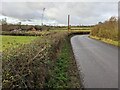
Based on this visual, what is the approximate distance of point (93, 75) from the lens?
12773mm

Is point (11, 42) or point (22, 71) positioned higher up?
point (22, 71)

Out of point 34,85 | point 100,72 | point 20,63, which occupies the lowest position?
point 100,72

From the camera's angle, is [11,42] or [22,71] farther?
[11,42]

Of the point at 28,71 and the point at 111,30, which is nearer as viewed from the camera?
the point at 28,71

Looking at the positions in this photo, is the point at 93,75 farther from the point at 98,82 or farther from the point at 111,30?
the point at 111,30

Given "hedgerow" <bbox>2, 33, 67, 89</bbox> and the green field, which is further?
the green field

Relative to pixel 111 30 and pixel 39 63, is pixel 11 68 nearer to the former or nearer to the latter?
pixel 39 63

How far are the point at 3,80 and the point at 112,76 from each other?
751cm

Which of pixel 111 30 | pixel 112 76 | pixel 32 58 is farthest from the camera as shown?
pixel 111 30

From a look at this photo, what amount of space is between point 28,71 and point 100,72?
304 inches

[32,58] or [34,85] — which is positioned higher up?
[32,58]

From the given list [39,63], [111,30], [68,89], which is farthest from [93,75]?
[111,30]

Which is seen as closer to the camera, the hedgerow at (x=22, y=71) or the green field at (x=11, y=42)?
the hedgerow at (x=22, y=71)

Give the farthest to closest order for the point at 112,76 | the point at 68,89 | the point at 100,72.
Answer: the point at 100,72, the point at 112,76, the point at 68,89
